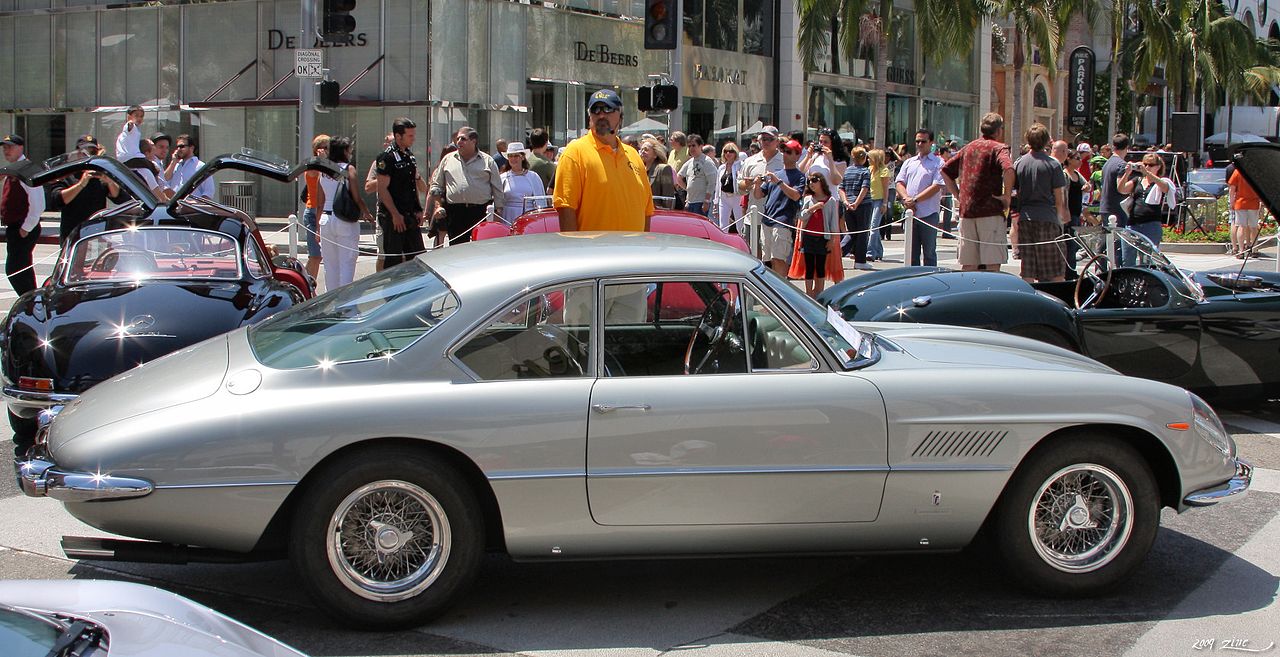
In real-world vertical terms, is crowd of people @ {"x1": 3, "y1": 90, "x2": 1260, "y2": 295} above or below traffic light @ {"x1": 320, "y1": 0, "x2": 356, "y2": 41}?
below

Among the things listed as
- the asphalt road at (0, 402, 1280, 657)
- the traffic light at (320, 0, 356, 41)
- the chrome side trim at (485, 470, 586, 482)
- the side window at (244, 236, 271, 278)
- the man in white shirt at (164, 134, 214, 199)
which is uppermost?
the traffic light at (320, 0, 356, 41)

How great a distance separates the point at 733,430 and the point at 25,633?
271 cm

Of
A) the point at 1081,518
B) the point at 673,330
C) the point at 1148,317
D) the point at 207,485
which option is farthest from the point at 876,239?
the point at 207,485

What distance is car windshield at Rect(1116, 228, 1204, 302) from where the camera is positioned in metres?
8.29

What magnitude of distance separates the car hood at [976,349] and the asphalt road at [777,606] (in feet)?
2.64

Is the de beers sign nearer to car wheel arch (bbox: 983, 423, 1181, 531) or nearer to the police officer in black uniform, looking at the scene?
the police officer in black uniform

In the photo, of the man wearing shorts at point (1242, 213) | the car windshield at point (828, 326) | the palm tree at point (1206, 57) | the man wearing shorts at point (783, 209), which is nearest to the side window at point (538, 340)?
the car windshield at point (828, 326)

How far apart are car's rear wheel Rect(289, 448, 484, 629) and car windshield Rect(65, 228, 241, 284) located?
4403mm

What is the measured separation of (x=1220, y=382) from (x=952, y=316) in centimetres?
193

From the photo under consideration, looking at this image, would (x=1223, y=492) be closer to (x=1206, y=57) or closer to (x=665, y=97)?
(x=665, y=97)

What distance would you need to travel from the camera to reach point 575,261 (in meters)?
5.03

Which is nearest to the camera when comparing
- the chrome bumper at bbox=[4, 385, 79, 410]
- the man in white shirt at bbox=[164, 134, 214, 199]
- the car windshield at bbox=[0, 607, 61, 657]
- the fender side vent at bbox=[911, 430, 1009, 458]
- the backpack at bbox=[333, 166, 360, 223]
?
the car windshield at bbox=[0, 607, 61, 657]

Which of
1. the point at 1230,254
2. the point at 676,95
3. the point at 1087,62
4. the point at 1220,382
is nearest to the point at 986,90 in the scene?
the point at 1087,62

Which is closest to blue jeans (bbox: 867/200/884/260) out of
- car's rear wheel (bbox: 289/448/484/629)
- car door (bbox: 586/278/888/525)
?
car door (bbox: 586/278/888/525)
